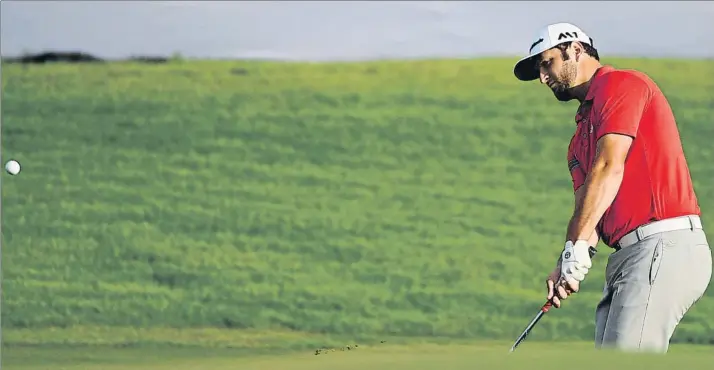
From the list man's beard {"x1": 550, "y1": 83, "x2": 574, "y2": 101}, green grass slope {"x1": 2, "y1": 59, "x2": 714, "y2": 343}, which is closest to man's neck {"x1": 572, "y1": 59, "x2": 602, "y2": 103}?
man's beard {"x1": 550, "y1": 83, "x2": 574, "y2": 101}

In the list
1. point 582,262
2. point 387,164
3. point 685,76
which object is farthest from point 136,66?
point 582,262

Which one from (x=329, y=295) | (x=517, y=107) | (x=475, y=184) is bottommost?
(x=329, y=295)

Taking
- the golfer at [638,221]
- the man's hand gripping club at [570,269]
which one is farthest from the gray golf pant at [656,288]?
the man's hand gripping club at [570,269]

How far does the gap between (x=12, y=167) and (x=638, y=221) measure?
7.72 m

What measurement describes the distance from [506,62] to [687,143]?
5.77 feet

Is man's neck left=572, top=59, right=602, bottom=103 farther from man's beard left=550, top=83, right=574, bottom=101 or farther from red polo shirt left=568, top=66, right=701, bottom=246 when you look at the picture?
red polo shirt left=568, top=66, right=701, bottom=246

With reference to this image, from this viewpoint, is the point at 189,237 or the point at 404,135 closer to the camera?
the point at 189,237

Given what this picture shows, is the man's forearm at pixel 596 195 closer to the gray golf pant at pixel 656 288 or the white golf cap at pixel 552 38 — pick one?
the gray golf pant at pixel 656 288

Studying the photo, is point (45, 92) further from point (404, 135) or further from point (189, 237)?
point (404, 135)

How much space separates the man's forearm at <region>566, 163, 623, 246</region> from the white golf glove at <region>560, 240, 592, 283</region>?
0.11ft

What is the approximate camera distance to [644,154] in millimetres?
3711

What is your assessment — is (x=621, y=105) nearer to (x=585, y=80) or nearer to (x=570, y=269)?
(x=585, y=80)

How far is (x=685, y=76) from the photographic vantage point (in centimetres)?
1029

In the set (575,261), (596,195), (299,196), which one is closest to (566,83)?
(596,195)
